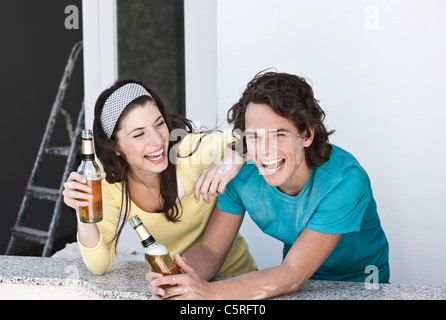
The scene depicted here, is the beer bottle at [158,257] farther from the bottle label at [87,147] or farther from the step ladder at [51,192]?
the step ladder at [51,192]

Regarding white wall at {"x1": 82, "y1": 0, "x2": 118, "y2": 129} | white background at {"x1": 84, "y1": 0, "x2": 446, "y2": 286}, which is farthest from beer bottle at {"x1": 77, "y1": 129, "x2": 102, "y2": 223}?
white wall at {"x1": 82, "y1": 0, "x2": 118, "y2": 129}

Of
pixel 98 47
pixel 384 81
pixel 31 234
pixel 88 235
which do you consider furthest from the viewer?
pixel 31 234

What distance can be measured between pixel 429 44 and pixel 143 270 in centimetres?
138

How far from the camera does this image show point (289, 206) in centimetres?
142

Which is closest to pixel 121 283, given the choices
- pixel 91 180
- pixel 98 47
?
pixel 91 180

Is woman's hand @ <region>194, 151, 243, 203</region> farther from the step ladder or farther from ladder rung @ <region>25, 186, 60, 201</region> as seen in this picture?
ladder rung @ <region>25, 186, 60, 201</region>

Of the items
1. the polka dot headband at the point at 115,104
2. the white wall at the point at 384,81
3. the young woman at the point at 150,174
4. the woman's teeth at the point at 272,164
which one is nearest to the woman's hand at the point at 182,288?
the young woman at the point at 150,174

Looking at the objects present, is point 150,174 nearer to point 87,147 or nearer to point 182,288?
point 87,147

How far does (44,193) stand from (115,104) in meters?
1.97

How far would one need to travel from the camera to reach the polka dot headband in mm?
1512

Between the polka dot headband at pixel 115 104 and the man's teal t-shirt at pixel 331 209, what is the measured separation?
390mm

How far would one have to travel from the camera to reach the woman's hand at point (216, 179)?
1.42m

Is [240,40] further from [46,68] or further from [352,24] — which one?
[46,68]
